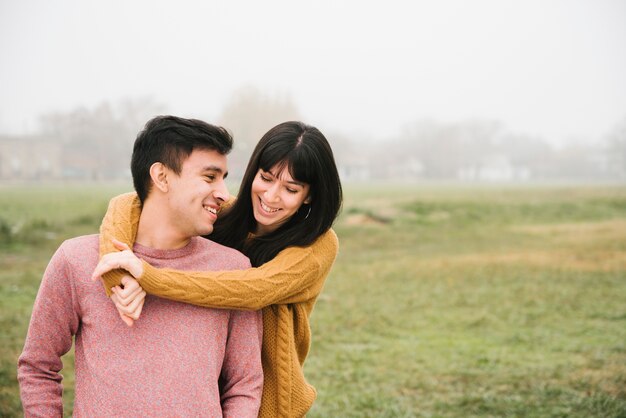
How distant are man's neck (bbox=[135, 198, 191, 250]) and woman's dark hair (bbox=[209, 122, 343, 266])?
46cm

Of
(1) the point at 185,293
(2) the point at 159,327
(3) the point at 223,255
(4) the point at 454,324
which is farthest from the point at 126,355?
(4) the point at 454,324

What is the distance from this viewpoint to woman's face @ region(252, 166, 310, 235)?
8.00 ft

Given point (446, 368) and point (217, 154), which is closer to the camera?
point (217, 154)

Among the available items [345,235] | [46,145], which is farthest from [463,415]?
[46,145]

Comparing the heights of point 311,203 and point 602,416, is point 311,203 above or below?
above

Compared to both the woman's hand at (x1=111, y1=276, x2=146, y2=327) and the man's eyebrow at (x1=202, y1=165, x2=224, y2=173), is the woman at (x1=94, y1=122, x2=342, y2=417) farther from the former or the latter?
the man's eyebrow at (x1=202, y1=165, x2=224, y2=173)

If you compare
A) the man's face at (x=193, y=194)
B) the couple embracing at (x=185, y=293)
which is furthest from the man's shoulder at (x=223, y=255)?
the man's face at (x=193, y=194)

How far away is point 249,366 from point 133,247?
1.78 feet

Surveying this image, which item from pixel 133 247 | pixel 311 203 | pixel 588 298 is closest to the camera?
pixel 133 247

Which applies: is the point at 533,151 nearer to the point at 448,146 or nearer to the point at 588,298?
the point at 448,146

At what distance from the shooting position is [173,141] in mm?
2002

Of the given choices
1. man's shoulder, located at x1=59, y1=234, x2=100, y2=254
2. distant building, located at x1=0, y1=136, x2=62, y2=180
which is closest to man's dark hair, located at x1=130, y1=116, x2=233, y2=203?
man's shoulder, located at x1=59, y1=234, x2=100, y2=254

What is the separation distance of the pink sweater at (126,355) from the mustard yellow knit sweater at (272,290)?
0.08m

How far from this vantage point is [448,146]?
376 feet
